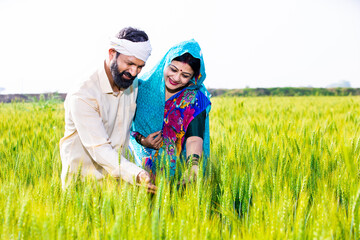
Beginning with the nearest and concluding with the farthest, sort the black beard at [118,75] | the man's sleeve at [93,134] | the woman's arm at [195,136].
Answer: the man's sleeve at [93,134] < the black beard at [118,75] < the woman's arm at [195,136]

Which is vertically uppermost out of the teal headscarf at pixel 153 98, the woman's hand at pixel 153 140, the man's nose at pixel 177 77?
the man's nose at pixel 177 77

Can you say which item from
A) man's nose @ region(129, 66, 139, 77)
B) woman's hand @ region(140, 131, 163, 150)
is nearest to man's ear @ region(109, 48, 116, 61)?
man's nose @ region(129, 66, 139, 77)

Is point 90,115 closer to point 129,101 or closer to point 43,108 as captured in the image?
point 129,101

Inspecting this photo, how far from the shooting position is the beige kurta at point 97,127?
58.0 inches

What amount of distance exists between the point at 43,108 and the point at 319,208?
19.2 feet

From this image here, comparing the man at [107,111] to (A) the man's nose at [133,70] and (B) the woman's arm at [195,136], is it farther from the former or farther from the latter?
(B) the woman's arm at [195,136]

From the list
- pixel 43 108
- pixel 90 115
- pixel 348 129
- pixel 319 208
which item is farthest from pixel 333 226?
pixel 43 108

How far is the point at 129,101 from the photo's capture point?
1812 mm

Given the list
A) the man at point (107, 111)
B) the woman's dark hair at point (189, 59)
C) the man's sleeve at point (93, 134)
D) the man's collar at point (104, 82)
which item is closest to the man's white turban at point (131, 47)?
the man at point (107, 111)

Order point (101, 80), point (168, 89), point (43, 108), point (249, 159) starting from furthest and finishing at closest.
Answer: point (43, 108) < point (168, 89) < point (249, 159) < point (101, 80)

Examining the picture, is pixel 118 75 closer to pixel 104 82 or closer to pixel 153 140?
pixel 104 82

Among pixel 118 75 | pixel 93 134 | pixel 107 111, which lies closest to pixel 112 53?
pixel 118 75

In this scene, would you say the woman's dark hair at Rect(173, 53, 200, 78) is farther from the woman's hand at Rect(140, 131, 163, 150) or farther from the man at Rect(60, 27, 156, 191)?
the woman's hand at Rect(140, 131, 163, 150)

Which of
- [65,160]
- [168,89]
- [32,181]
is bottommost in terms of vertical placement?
[32,181]
